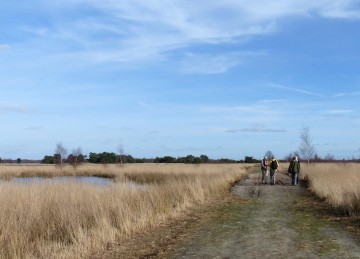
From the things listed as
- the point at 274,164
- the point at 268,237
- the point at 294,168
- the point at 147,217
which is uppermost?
the point at 274,164

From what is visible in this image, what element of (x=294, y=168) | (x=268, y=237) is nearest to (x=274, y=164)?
(x=294, y=168)

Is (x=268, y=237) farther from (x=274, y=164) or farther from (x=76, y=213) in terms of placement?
(x=274, y=164)

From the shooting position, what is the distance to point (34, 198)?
13.4 m

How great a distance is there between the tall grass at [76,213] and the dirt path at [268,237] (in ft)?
Answer: 5.02

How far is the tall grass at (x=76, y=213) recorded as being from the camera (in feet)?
28.0

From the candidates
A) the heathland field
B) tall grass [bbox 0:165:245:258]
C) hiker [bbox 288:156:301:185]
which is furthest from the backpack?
tall grass [bbox 0:165:245:258]

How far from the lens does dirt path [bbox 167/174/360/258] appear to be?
302 inches

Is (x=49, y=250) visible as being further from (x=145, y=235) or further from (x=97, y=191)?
(x=97, y=191)

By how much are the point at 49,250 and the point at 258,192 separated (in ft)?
41.4

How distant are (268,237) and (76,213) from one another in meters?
5.49

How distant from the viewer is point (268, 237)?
9.08 meters

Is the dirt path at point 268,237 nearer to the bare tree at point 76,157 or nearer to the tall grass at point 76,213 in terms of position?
the tall grass at point 76,213

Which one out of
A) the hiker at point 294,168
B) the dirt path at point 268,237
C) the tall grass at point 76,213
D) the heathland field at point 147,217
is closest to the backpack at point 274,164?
the hiker at point 294,168

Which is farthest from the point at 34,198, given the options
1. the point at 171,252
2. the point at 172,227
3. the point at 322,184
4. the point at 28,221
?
the point at 322,184
